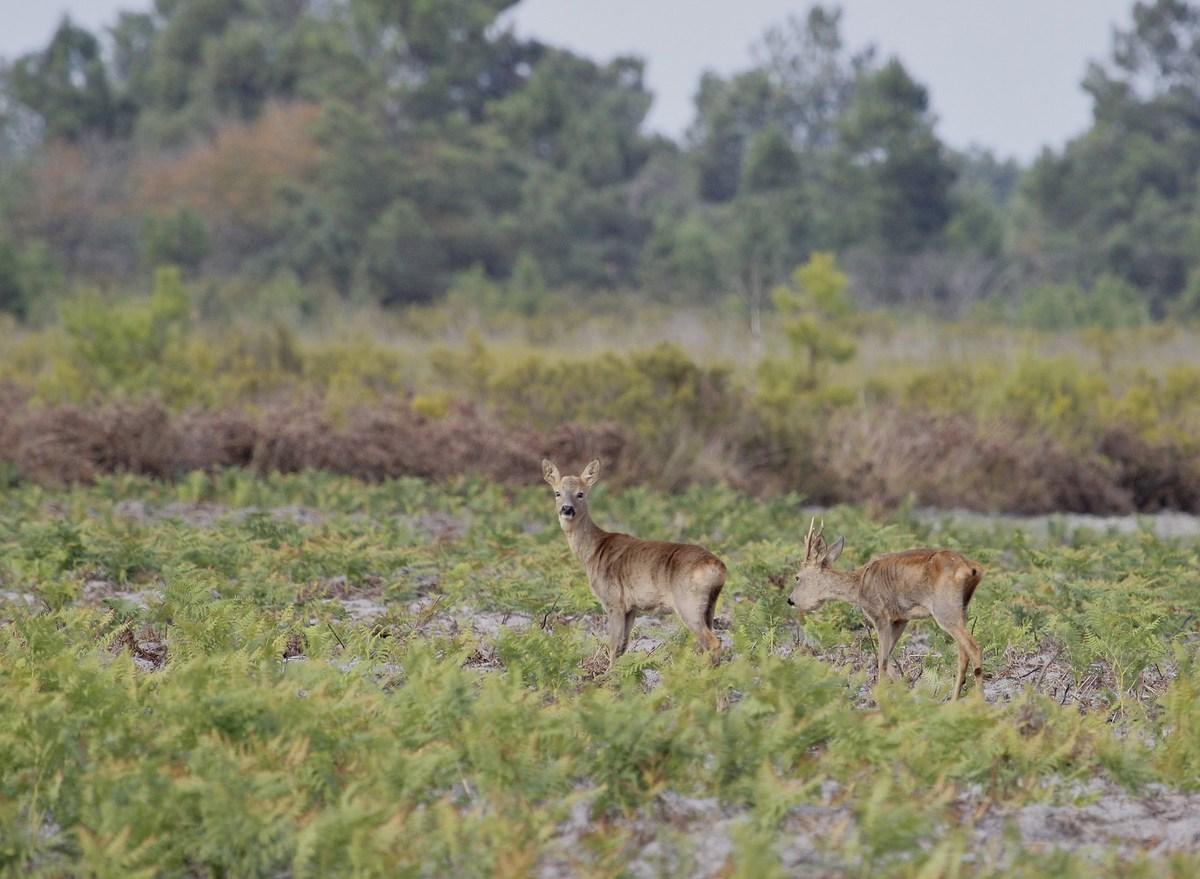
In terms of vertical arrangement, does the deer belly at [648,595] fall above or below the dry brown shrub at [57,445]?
above

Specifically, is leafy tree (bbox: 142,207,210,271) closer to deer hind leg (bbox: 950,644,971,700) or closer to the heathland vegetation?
the heathland vegetation

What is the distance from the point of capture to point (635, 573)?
7.56 m

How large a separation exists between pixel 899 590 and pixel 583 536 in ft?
5.34

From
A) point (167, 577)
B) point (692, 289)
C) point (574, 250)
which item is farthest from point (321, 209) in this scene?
point (167, 577)

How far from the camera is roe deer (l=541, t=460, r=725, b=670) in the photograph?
7.19 m

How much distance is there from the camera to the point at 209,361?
21.9 m

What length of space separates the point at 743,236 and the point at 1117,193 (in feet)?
41.0

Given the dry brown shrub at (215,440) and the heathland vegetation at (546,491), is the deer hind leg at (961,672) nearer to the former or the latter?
the heathland vegetation at (546,491)

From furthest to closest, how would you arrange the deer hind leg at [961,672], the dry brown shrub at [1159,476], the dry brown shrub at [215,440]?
the dry brown shrub at [1159,476], the dry brown shrub at [215,440], the deer hind leg at [961,672]

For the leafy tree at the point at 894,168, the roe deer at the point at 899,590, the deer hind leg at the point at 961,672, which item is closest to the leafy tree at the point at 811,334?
the roe deer at the point at 899,590

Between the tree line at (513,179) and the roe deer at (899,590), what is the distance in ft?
108

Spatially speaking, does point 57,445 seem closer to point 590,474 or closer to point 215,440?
point 215,440

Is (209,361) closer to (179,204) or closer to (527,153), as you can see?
(179,204)

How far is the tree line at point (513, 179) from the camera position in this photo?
148ft
